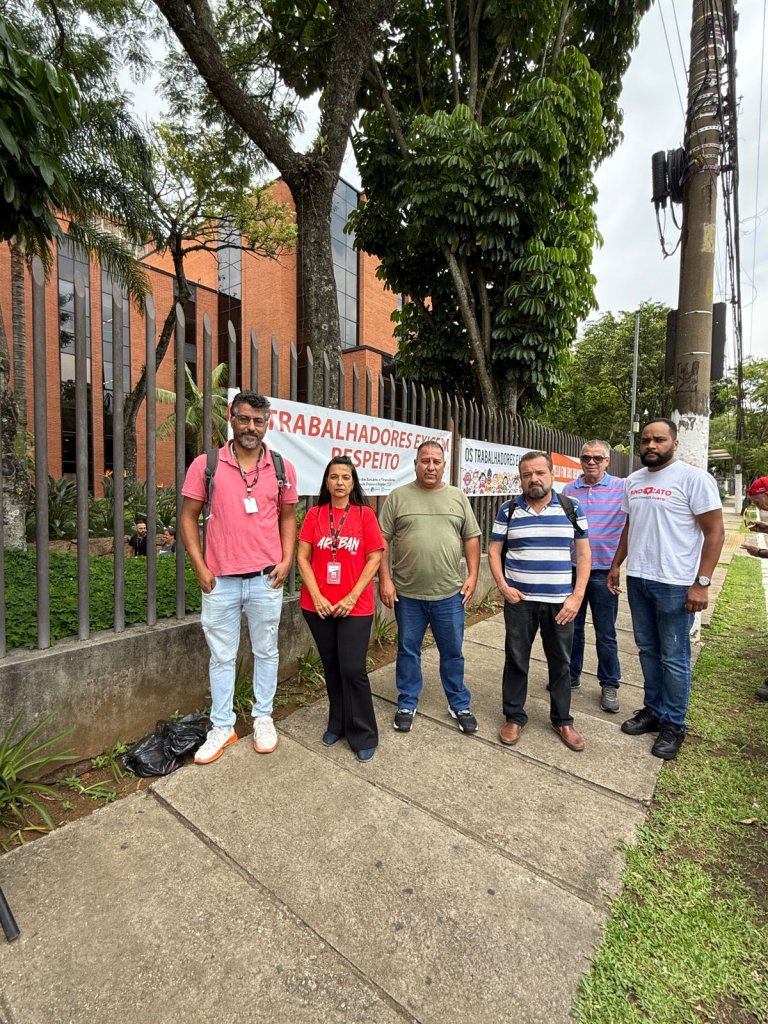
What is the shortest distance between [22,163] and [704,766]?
4764 millimetres

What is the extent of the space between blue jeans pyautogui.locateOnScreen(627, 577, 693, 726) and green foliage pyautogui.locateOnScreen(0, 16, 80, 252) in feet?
12.9

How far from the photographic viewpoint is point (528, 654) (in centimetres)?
331

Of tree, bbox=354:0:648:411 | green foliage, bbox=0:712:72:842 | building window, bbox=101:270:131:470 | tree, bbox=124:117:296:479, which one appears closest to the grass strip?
green foliage, bbox=0:712:72:842

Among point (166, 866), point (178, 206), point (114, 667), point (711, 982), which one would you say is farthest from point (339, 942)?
A: point (178, 206)

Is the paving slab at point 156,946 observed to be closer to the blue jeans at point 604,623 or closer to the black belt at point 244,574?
the black belt at point 244,574

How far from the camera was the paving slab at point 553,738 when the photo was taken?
115 inches

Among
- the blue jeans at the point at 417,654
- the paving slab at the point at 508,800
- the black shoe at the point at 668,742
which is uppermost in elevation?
the blue jeans at the point at 417,654

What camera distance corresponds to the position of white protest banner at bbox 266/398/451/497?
12.7 ft

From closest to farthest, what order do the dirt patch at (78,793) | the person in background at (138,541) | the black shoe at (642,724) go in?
the dirt patch at (78,793) < the black shoe at (642,724) < the person in background at (138,541)

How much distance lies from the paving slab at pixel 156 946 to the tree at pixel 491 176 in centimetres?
734

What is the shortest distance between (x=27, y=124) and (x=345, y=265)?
2462 centimetres

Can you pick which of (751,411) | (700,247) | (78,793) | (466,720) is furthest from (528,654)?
(751,411)

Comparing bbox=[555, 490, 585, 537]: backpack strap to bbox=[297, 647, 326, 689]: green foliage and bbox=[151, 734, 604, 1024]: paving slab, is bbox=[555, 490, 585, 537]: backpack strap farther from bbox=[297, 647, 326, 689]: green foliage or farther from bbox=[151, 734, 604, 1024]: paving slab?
bbox=[297, 647, 326, 689]: green foliage

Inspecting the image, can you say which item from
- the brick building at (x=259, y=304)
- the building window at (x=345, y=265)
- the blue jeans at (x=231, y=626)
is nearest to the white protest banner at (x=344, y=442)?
the blue jeans at (x=231, y=626)
